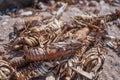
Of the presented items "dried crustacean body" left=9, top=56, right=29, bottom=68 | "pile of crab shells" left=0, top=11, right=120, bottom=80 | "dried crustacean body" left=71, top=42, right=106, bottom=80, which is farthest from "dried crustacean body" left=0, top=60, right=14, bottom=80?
"dried crustacean body" left=71, top=42, right=106, bottom=80

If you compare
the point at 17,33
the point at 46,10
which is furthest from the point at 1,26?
the point at 46,10

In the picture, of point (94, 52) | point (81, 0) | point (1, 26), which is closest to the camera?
point (94, 52)

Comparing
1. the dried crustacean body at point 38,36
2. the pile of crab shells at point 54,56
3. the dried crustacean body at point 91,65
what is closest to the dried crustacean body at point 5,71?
the pile of crab shells at point 54,56

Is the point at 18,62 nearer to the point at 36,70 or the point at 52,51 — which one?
the point at 36,70

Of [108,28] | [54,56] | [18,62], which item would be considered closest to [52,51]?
[54,56]

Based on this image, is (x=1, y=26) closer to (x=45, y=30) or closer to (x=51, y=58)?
(x=45, y=30)

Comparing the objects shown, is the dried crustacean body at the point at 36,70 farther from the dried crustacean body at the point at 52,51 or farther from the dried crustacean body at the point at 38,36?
the dried crustacean body at the point at 38,36
